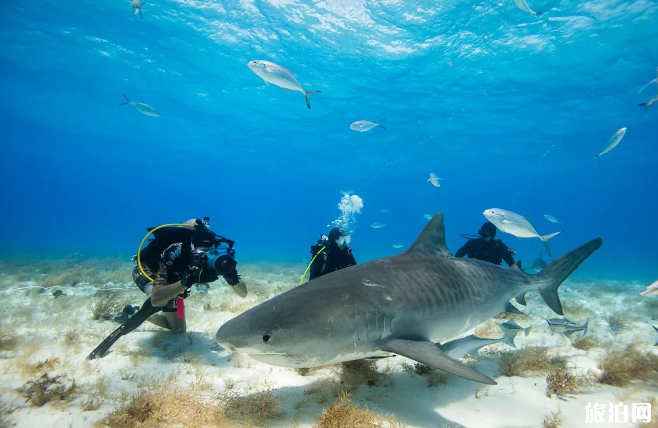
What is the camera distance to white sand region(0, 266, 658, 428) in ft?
9.57

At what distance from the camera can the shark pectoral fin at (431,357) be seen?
7.70ft

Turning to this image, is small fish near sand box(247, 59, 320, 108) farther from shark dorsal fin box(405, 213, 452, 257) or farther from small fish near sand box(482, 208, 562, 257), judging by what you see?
small fish near sand box(482, 208, 562, 257)

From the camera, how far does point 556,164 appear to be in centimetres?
4766

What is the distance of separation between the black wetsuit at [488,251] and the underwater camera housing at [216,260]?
680cm

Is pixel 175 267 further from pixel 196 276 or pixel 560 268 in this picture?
pixel 560 268

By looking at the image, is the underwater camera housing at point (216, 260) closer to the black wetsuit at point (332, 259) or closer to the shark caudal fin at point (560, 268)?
the black wetsuit at point (332, 259)

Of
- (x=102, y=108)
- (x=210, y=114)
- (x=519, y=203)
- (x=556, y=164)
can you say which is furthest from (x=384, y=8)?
(x=519, y=203)

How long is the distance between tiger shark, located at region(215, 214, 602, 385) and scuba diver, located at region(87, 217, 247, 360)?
4.75 ft

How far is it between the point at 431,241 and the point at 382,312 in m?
1.56

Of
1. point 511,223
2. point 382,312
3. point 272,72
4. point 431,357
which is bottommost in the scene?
point 431,357

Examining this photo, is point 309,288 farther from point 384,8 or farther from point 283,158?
point 283,158

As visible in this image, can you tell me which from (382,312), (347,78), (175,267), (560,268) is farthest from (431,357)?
(347,78)

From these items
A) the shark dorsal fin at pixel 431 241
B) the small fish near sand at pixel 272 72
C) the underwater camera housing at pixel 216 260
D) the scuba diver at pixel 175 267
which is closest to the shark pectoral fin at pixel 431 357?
the shark dorsal fin at pixel 431 241

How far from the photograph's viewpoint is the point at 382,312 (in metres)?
3.01
